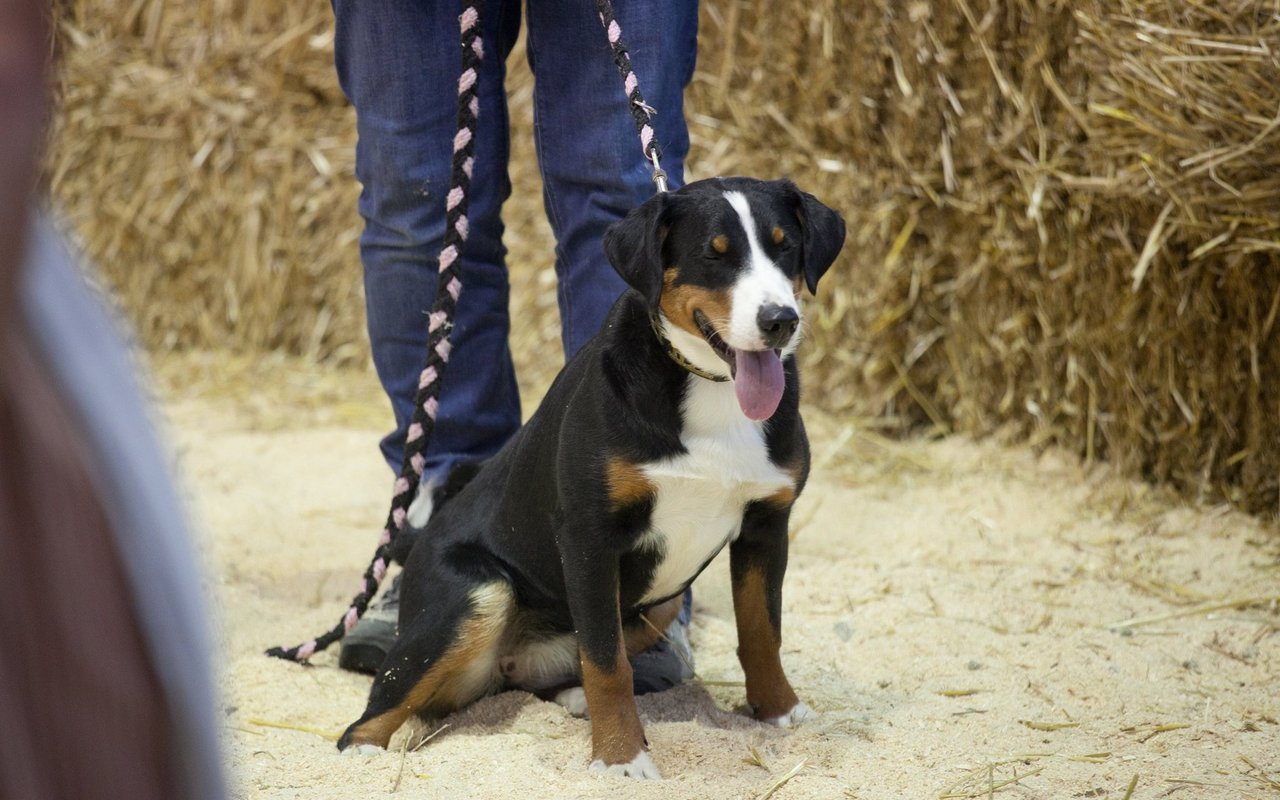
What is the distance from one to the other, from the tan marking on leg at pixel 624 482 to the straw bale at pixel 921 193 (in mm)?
1790

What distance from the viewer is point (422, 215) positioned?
260 centimetres

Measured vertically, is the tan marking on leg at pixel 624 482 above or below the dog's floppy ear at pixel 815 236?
below

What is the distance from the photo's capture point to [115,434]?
0.88 metres

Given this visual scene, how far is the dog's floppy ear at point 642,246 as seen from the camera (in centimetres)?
208

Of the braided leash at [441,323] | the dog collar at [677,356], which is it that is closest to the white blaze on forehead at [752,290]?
the dog collar at [677,356]

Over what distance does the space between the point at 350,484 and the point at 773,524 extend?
7.06 ft

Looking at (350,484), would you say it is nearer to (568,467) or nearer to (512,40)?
(512,40)

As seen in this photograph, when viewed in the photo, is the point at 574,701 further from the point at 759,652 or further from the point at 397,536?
the point at 397,536

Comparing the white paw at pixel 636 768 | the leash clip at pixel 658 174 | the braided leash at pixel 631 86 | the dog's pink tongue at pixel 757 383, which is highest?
the braided leash at pixel 631 86

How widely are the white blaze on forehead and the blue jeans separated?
0.47m

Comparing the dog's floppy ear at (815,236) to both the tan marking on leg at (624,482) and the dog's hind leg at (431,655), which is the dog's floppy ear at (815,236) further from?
the dog's hind leg at (431,655)

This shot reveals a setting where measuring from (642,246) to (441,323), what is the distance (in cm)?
60

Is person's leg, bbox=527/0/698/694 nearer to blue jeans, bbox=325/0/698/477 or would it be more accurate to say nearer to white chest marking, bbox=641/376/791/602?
blue jeans, bbox=325/0/698/477

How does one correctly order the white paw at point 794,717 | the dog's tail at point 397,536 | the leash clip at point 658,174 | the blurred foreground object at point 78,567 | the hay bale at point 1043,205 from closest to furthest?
the blurred foreground object at point 78,567 < the leash clip at point 658,174 < the white paw at point 794,717 < the dog's tail at point 397,536 < the hay bale at point 1043,205
